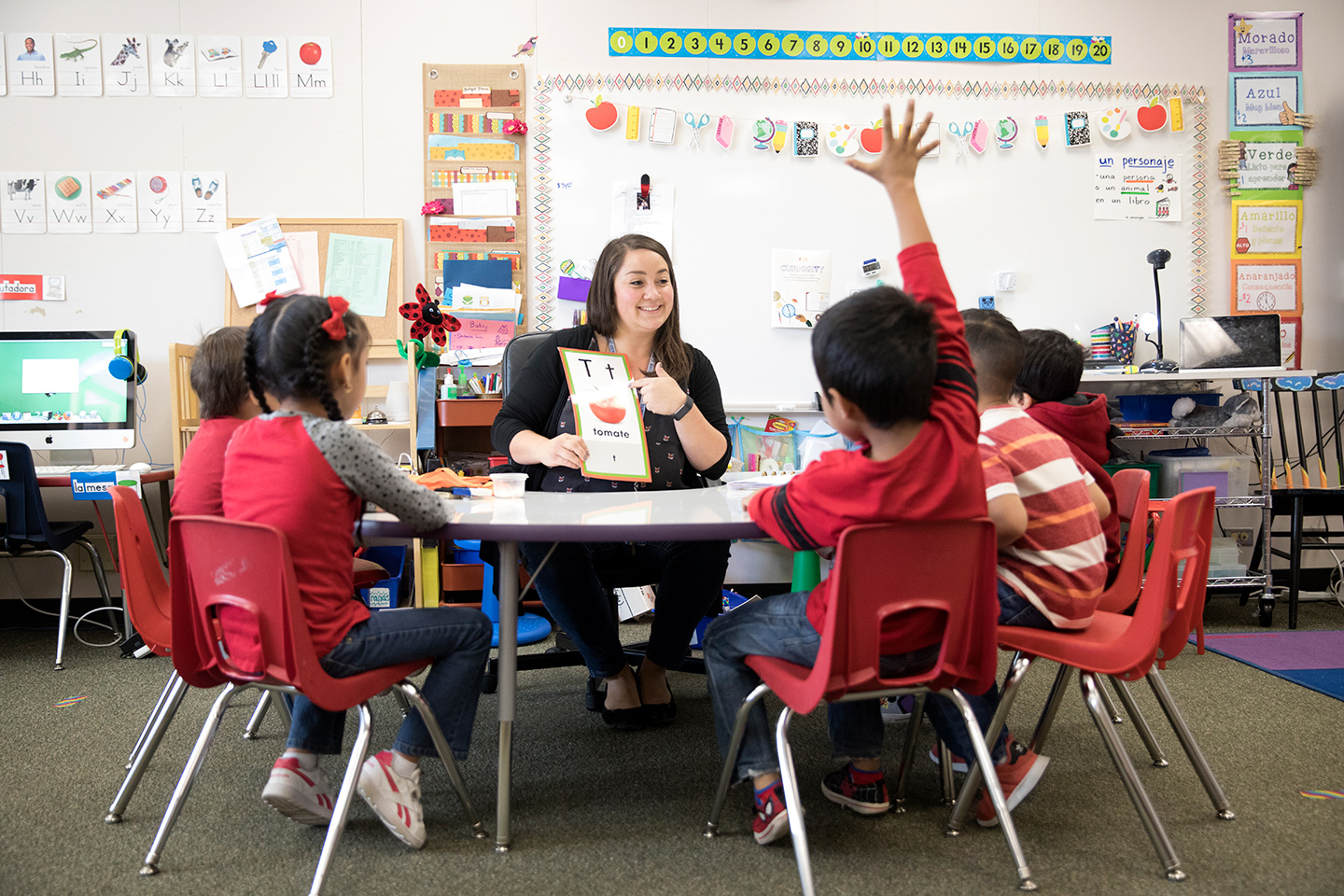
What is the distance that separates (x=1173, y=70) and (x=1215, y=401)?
1.38 metres

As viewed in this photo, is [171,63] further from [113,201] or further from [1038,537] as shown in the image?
[1038,537]

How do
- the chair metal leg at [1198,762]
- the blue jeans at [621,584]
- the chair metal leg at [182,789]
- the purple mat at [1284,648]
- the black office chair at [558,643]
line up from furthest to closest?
the purple mat at [1284,648], the black office chair at [558,643], the blue jeans at [621,584], the chair metal leg at [1198,762], the chair metal leg at [182,789]

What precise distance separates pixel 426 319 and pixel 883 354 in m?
2.13

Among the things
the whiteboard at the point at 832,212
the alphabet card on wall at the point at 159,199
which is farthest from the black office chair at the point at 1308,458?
the alphabet card on wall at the point at 159,199

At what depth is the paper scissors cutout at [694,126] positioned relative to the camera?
11.4ft

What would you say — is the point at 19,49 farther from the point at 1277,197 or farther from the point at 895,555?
the point at 1277,197

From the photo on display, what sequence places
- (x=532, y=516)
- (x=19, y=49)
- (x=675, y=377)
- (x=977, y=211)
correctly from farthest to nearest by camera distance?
1. (x=977, y=211)
2. (x=19, y=49)
3. (x=675, y=377)
4. (x=532, y=516)

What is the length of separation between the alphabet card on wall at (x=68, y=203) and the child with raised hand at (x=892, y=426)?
324cm

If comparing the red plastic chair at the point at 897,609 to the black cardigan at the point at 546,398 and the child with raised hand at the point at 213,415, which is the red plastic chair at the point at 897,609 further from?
the child with raised hand at the point at 213,415

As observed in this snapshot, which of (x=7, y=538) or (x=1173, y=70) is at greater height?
(x=1173, y=70)

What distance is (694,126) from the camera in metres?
3.49

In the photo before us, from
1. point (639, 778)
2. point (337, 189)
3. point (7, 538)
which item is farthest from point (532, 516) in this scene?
point (337, 189)

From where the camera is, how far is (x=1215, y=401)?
137 inches

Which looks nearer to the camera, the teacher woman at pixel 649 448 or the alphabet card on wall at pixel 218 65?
the teacher woman at pixel 649 448
